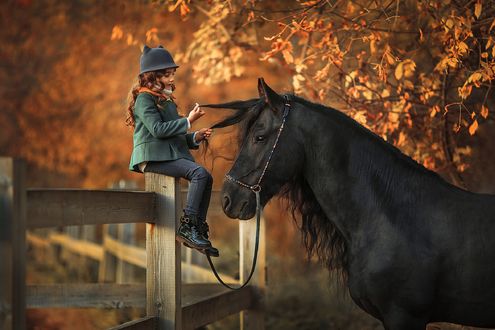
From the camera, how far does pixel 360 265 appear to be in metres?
4.17

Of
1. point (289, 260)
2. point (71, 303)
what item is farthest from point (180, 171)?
point (289, 260)

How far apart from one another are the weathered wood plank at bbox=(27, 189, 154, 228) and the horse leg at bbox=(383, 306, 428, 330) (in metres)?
1.55

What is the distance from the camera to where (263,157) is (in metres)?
4.34

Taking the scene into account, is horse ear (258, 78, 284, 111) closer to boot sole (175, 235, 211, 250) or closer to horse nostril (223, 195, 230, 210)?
horse nostril (223, 195, 230, 210)

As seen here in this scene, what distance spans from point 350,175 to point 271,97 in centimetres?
67

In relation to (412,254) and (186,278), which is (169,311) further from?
(186,278)

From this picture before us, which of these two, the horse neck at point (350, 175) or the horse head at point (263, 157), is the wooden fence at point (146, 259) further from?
the horse neck at point (350, 175)

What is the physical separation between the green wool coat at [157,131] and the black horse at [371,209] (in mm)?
316

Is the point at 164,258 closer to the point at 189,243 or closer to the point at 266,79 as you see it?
the point at 189,243

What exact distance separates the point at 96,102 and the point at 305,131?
9.95 meters

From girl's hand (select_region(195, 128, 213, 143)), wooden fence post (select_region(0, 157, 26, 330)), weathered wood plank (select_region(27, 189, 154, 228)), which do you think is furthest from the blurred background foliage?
wooden fence post (select_region(0, 157, 26, 330))

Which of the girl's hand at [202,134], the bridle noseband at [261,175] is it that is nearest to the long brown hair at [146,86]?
the girl's hand at [202,134]

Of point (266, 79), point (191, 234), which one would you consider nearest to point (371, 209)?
point (191, 234)

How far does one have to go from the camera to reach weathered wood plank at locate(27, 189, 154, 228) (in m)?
3.17
